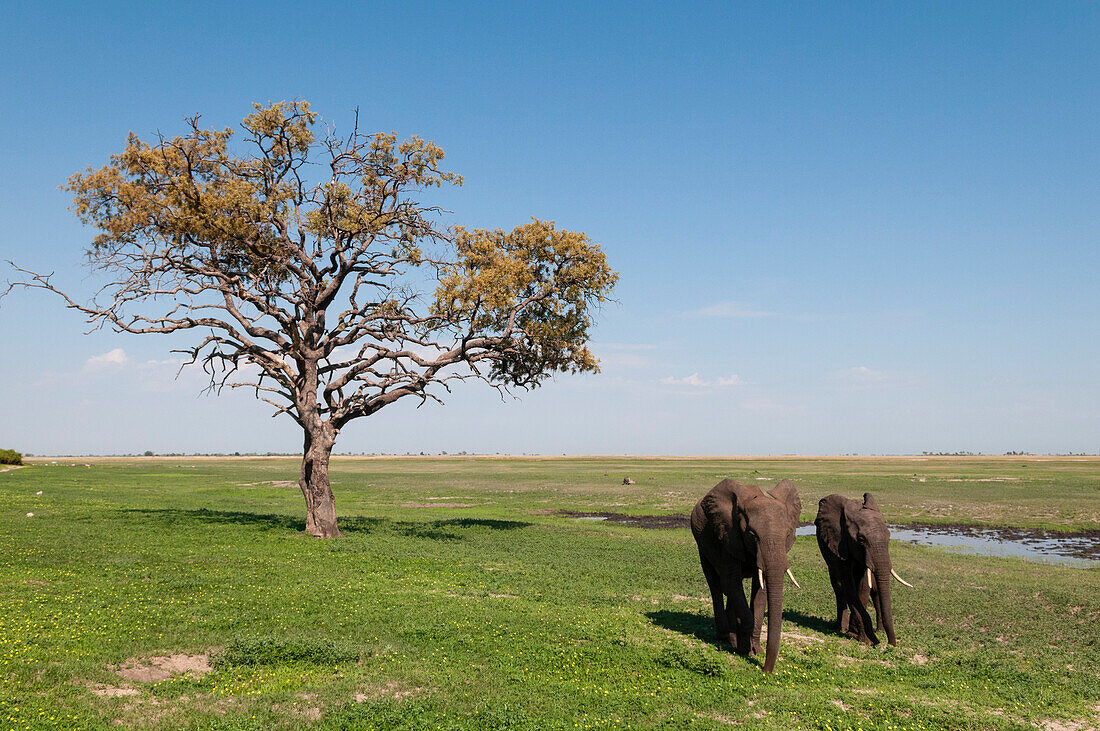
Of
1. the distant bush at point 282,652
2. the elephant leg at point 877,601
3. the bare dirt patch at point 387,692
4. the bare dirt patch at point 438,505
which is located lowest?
the bare dirt patch at point 438,505

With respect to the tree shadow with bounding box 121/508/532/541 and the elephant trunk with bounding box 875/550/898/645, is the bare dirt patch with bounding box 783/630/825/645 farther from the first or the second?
the tree shadow with bounding box 121/508/532/541

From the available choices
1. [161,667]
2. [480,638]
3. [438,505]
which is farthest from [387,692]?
[438,505]

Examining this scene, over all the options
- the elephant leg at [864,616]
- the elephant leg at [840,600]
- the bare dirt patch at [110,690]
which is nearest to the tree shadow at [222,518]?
the bare dirt patch at [110,690]

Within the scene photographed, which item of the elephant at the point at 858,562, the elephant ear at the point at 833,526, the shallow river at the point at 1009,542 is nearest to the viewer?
the elephant at the point at 858,562

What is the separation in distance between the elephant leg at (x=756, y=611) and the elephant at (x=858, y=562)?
124 inches

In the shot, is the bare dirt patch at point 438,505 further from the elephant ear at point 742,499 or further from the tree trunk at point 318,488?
the elephant ear at point 742,499

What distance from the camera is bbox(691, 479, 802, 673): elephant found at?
1338cm

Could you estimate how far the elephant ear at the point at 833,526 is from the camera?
1644cm

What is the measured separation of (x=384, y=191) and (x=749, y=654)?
25153mm

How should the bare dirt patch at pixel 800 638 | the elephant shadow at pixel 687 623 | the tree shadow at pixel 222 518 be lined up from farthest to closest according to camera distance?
1. the tree shadow at pixel 222 518
2. the elephant shadow at pixel 687 623
3. the bare dirt patch at pixel 800 638

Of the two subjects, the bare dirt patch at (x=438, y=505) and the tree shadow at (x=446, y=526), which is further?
the bare dirt patch at (x=438, y=505)

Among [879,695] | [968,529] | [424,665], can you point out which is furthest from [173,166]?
[968,529]

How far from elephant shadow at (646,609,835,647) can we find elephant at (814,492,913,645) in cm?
73

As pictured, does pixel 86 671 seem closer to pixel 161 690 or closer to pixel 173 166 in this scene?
pixel 161 690
